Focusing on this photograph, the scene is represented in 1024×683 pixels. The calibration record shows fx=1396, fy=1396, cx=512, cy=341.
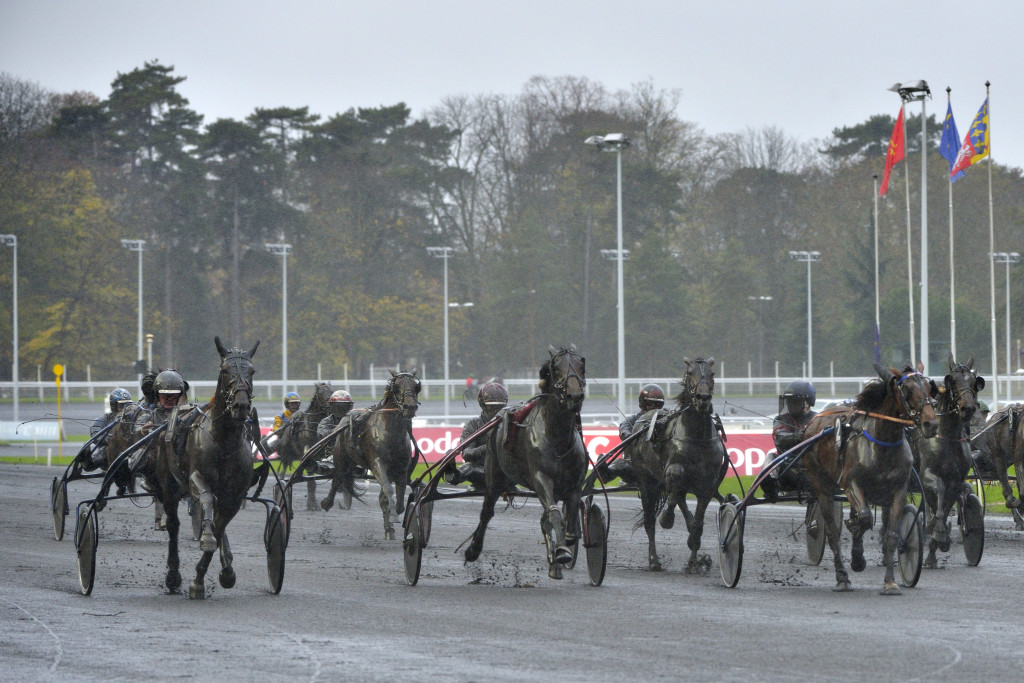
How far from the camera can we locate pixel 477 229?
67.8m

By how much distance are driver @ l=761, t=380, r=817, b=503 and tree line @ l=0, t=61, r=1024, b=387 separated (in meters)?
49.6

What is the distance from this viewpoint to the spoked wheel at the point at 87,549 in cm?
1080

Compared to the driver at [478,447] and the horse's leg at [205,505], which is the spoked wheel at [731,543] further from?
the horse's leg at [205,505]

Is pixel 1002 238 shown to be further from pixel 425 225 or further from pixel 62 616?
pixel 62 616

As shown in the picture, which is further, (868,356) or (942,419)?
(868,356)

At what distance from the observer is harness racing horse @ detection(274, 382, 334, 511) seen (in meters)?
20.7

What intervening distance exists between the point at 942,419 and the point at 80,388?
1959 inches

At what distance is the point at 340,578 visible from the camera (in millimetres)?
12180

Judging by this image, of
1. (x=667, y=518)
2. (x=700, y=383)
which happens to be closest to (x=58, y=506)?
(x=667, y=518)

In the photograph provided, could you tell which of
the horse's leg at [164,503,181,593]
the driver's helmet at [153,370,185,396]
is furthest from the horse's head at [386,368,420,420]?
the horse's leg at [164,503,181,593]

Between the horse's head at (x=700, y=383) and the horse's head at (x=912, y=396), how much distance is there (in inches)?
65.7

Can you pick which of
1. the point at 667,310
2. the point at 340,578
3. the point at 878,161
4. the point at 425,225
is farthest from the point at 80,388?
the point at 340,578

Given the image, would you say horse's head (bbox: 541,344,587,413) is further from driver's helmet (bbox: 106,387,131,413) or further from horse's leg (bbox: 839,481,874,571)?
driver's helmet (bbox: 106,387,131,413)

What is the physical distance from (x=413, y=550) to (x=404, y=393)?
5347mm
